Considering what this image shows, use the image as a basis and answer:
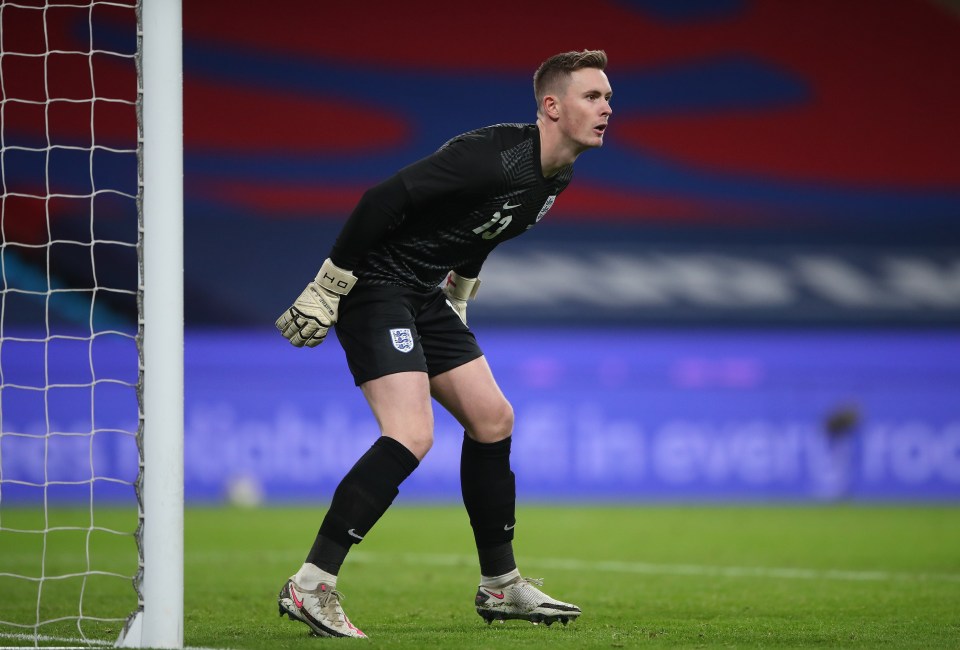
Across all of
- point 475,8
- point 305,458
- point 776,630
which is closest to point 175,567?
point 776,630

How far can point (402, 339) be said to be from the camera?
170 inches

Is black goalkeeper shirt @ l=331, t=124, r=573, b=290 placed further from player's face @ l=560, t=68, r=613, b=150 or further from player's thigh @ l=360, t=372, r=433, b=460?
player's thigh @ l=360, t=372, r=433, b=460

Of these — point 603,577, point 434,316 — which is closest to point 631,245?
point 603,577

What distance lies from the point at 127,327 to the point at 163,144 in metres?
10.8

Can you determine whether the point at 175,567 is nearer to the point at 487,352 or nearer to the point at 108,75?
the point at 487,352

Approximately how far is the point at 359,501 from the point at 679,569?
341cm

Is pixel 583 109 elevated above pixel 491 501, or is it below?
above

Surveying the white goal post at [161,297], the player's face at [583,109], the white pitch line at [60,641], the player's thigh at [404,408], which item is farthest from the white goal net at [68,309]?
the player's face at [583,109]

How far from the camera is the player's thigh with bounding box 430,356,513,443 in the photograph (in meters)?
4.55

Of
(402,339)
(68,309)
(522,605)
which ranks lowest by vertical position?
(522,605)

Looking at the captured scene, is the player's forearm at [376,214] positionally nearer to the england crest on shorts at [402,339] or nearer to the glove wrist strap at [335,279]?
the glove wrist strap at [335,279]

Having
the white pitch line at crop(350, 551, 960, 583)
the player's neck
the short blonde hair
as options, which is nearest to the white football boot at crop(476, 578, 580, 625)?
the player's neck

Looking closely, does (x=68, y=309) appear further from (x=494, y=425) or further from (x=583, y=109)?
(x=583, y=109)

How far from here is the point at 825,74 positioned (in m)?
17.4
